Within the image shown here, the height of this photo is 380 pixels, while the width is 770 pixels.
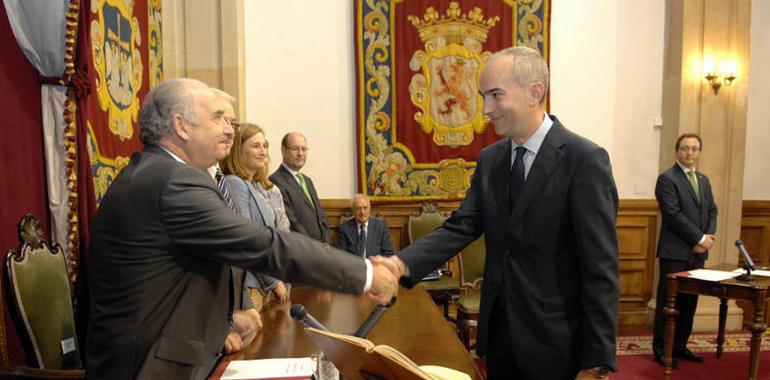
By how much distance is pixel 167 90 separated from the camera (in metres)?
1.62

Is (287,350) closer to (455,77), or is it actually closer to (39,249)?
(39,249)

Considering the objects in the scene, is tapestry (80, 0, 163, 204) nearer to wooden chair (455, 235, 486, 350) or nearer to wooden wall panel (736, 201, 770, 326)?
wooden chair (455, 235, 486, 350)

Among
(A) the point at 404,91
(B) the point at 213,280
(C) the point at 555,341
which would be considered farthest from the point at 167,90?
(A) the point at 404,91

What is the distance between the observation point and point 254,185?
3209 millimetres

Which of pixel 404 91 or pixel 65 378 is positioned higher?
pixel 404 91

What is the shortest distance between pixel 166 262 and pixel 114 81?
2.08 metres

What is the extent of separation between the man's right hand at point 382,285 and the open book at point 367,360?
0.40m

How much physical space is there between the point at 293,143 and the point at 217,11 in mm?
1512

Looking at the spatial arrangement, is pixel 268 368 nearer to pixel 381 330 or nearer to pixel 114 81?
pixel 381 330

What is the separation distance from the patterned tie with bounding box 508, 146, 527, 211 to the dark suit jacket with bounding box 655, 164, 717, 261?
10.3 feet

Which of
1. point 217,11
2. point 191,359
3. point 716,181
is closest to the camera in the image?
point 191,359

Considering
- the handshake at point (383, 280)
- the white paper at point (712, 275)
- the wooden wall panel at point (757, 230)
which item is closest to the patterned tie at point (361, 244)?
the white paper at point (712, 275)

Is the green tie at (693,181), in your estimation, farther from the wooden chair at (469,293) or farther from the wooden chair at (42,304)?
the wooden chair at (42,304)

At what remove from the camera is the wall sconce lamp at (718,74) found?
5055mm
